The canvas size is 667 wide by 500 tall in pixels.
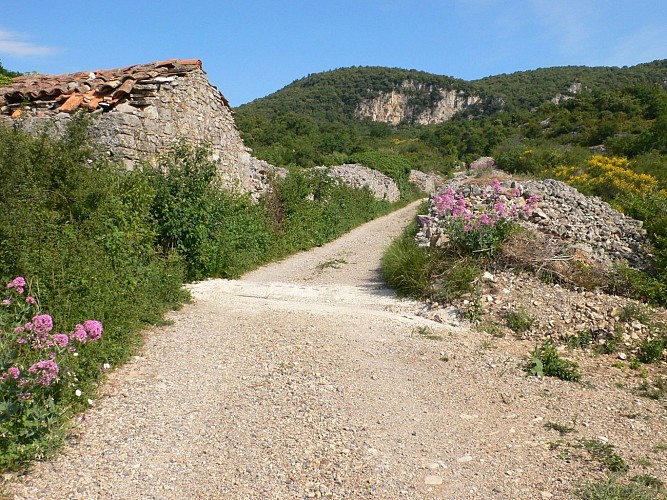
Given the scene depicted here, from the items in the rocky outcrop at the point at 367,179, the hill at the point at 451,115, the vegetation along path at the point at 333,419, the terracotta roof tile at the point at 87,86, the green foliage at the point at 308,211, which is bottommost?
the vegetation along path at the point at 333,419

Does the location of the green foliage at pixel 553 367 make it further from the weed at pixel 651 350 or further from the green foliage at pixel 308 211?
the green foliage at pixel 308 211

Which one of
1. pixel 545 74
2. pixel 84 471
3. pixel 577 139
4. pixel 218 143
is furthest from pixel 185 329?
pixel 545 74

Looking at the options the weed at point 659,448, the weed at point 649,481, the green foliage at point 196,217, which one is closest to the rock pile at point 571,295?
the weed at point 659,448

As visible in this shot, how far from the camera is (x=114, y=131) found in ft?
31.2

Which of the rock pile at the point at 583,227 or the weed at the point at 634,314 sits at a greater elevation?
the rock pile at the point at 583,227

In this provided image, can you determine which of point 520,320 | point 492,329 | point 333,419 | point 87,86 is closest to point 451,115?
point 87,86

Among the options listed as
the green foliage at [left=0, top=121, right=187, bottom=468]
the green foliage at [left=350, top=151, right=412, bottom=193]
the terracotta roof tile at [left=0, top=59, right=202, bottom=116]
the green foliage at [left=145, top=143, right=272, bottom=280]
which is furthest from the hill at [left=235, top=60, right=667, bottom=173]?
the green foliage at [left=0, top=121, right=187, bottom=468]

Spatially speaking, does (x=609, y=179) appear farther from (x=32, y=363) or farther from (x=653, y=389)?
(x=32, y=363)

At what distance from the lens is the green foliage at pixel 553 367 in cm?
570

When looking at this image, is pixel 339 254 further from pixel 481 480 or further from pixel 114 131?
pixel 481 480

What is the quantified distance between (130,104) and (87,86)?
149 centimetres

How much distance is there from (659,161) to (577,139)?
1224 centimetres

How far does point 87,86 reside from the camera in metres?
10.8

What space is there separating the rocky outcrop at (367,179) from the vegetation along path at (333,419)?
52.7 ft
